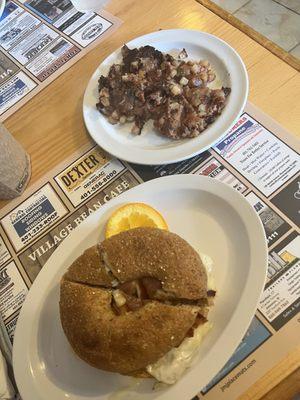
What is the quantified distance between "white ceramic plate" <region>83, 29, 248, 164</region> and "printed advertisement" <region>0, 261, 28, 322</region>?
0.32 metres

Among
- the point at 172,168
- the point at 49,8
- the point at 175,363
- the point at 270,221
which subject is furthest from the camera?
the point at 49,8

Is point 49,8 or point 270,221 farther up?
point 49,8

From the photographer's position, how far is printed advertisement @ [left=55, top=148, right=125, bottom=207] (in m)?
0.97

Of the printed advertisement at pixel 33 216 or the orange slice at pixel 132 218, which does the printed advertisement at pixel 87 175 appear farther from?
the orange slice at pixel 132 218

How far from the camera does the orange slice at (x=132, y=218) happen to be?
0.83 metres

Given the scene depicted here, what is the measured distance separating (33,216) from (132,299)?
390 mm

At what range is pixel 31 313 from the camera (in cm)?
84

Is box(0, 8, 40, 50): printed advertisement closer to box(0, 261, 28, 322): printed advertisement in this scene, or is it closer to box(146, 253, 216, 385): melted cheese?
box(0, 261, 28, 322): printed advertisement

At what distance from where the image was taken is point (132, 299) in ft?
2.27

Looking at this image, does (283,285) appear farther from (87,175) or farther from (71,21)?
(71,21)

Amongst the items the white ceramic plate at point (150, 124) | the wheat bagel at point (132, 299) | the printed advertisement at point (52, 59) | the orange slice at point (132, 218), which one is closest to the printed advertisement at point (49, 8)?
the printed advertisement at point (52, 59)

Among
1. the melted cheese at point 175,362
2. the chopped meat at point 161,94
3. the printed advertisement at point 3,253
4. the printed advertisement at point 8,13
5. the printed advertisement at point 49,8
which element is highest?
the printed advertisement at point 8,13

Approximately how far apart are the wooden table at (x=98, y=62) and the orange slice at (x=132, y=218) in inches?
10.6

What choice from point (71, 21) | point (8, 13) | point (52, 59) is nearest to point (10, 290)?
point (52, 59)
